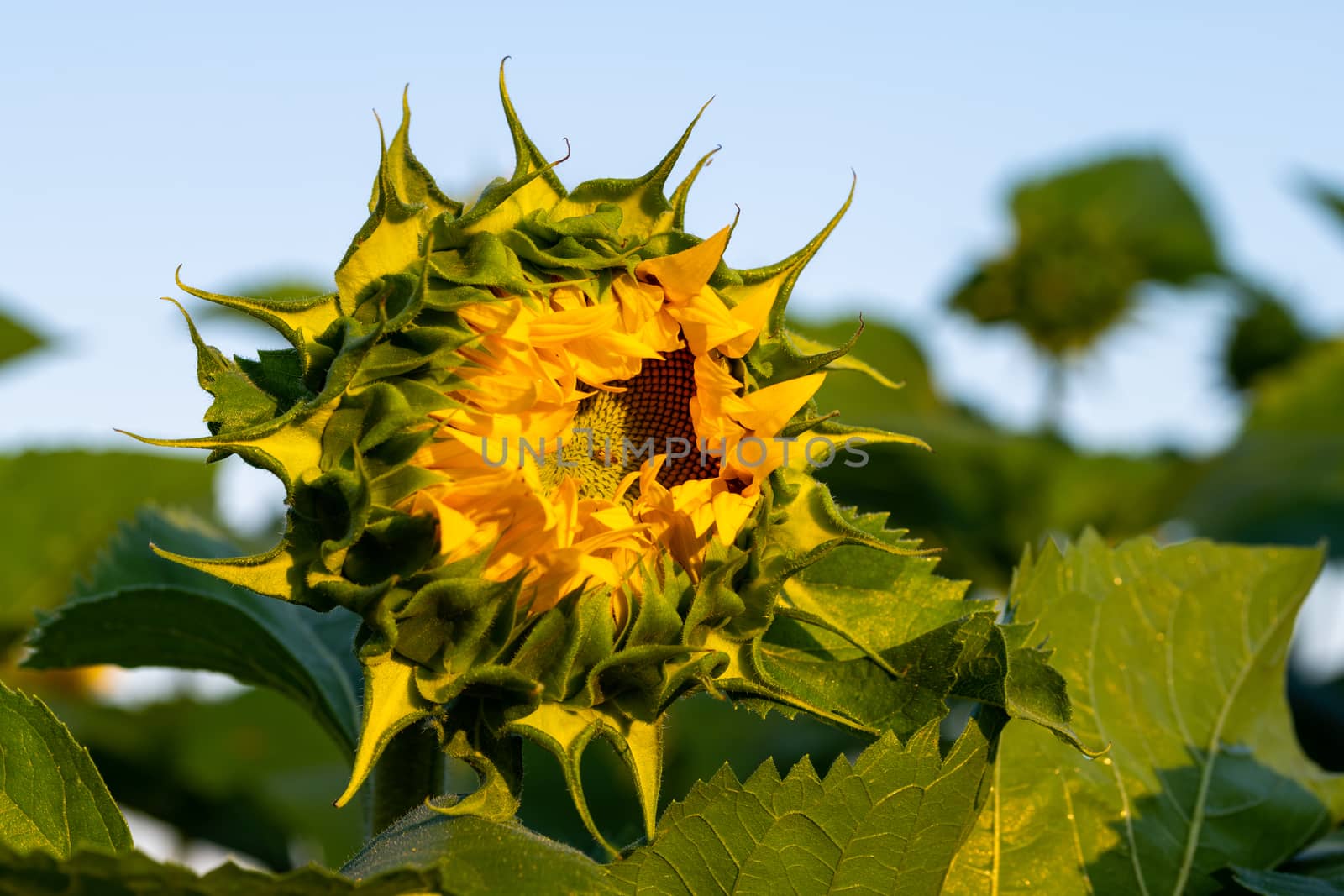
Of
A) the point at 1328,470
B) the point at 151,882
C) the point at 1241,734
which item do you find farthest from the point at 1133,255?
the point at 151,882

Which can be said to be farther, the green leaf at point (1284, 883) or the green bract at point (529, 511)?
the green leaf at point (1284, 883)

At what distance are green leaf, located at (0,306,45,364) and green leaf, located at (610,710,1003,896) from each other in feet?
11.1

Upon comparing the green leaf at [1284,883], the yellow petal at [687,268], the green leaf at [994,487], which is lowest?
the green leaf at [994,487]

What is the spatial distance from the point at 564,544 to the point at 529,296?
1.05 feet

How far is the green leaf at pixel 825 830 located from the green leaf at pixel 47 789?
1.94 feet

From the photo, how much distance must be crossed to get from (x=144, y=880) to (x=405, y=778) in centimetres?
82

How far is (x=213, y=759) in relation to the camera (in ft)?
15.9

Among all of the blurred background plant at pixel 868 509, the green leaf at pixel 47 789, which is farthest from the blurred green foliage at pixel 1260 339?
the green leaf at pixel 47 789

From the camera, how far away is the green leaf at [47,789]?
5.44 ft

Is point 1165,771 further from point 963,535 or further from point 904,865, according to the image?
point 963,535

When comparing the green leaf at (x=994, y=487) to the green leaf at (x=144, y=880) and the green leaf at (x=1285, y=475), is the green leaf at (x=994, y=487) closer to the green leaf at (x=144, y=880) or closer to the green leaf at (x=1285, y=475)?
the green leaf at (x=1285, y=475)

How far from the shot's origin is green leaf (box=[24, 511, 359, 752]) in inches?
93.8

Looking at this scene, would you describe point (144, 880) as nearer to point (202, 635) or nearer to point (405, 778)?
point (405, 778)

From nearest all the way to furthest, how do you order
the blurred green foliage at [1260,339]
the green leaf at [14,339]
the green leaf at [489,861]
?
the green leaf at [489,861]
the green leaf at [14,339]
the blurred green foliage at [1260,339]
